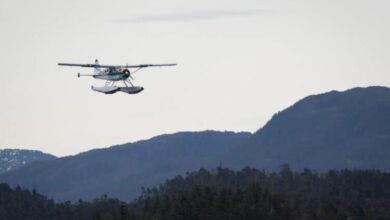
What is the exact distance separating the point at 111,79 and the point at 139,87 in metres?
13.3

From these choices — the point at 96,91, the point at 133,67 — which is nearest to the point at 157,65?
the point at 133,67

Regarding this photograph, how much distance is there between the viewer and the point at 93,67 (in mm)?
159000

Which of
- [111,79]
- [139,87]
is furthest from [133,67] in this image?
[139,87]

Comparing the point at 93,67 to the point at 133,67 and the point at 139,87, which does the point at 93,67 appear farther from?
the point at 139,87

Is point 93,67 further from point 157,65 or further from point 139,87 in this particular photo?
point 139,87

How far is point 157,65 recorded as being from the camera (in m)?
154

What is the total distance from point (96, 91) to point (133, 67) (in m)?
10.1

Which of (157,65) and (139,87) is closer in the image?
(139,87)

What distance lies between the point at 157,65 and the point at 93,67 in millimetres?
9683

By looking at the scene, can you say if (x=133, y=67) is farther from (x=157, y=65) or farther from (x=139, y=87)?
(x=139, y=87)

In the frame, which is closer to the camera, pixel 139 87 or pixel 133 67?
pixel 139 87

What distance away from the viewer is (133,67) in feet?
500

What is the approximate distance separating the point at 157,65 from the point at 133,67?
3.16 meters

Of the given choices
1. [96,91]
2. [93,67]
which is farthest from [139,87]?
[93,67]
